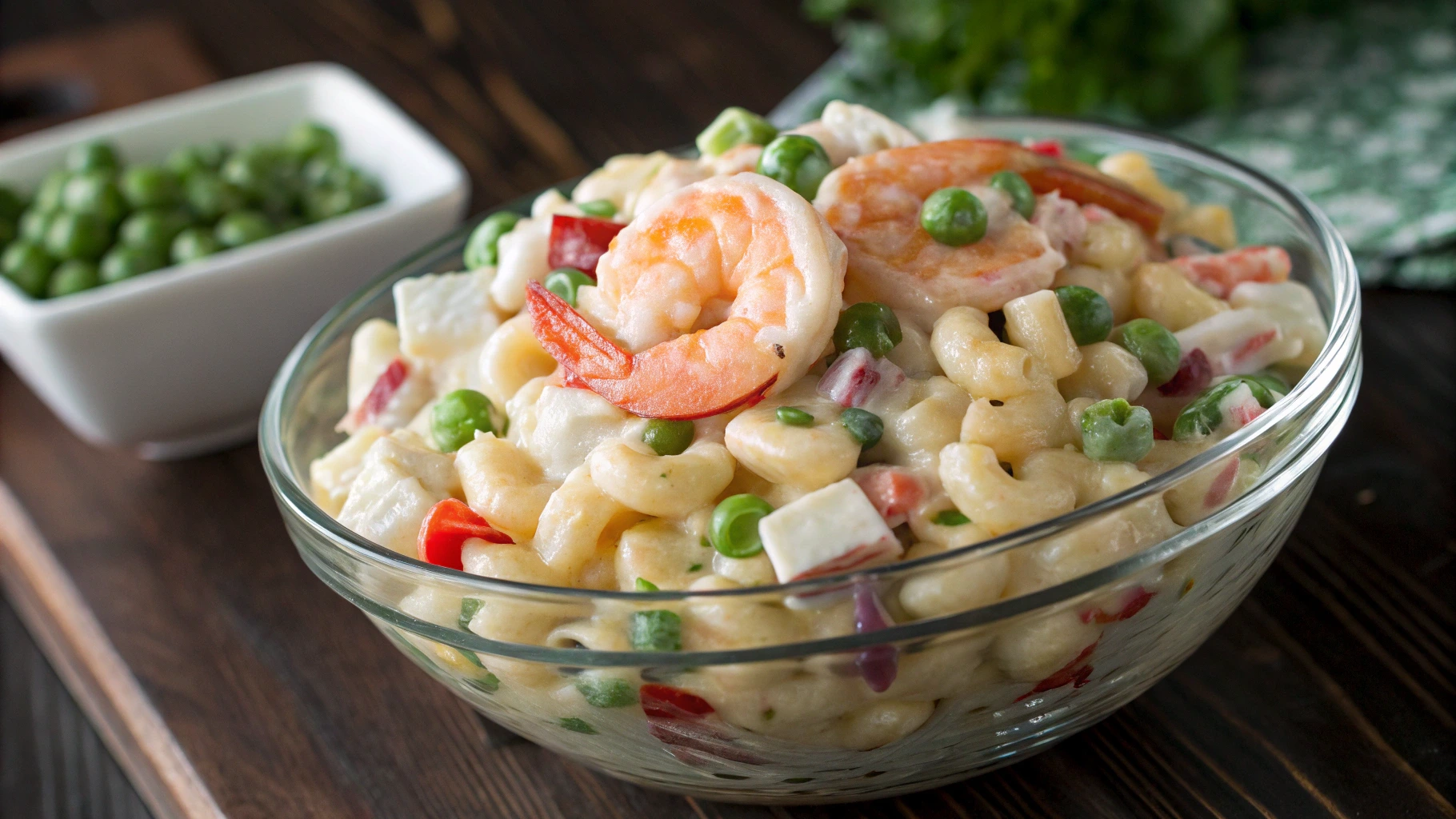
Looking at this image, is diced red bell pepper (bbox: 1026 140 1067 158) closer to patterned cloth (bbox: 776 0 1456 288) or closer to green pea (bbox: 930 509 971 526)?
green pea (bbox: 930 509 971 526)

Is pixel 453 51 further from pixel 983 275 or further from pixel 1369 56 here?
pixel 983 275

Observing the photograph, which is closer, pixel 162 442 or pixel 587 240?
pixel 587 240

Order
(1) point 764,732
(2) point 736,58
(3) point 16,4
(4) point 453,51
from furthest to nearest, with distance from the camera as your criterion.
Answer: (3) point 16,4 < (4) point 453,51 < (2) point 736,58 < (1) point 764,732

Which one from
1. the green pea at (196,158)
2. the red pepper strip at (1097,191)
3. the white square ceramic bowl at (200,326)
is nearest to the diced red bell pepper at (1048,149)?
the red pepper strip at (1097,191)

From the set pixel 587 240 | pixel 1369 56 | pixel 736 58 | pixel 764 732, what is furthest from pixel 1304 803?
pixel 736 58

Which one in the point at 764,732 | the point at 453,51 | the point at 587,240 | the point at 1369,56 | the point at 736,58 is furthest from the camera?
the point at 453,51

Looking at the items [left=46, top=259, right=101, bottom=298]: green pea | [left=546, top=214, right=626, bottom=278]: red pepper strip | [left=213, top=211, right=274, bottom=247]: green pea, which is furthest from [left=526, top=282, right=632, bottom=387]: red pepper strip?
[left=46, top=259, right=101, bottom=298]: green pea

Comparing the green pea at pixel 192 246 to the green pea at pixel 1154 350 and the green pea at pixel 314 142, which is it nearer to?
the green pea at pixel 314 142
